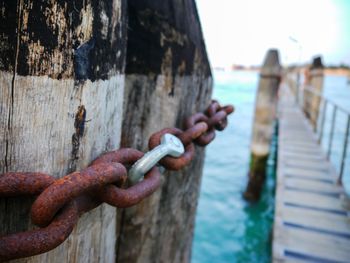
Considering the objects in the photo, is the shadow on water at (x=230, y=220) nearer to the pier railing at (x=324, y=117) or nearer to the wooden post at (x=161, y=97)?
the pier railing at (x=324, y=117)

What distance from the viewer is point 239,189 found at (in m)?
8.71

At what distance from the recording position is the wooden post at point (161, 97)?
100 cm

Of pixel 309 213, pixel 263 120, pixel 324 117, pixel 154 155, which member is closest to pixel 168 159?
pixel 154 155

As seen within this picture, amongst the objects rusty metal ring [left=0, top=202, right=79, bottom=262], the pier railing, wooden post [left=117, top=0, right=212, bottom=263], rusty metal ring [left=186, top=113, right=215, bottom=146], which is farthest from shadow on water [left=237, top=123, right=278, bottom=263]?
rusty metal ring [left=0, top=202, right=79, bottom=262]

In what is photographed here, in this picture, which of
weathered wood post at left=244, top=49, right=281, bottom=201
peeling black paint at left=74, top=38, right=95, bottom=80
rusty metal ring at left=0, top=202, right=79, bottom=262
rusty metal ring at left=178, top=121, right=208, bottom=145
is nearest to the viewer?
rusty metal ring at left=0, top=202, right=79, bottom=262

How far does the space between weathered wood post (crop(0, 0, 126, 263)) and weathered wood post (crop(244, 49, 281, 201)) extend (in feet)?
24.7

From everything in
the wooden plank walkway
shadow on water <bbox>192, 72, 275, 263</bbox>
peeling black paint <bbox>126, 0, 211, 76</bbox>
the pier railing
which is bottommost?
shadow on water <bbox>192, 72, 275, 263</bbox>

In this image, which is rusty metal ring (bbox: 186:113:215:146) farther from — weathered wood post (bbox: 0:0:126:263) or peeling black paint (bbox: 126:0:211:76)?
weathered wood post (bbox: 0:0:126:263)

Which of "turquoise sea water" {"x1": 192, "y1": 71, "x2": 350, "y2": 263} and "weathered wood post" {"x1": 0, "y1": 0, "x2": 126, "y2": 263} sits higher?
"weathered wood post" {"x1": 0, "y1": 0, "x2": 126, "y2": 263}

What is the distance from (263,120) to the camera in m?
8.15

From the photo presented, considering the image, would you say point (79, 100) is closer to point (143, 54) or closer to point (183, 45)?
point (143, 54)

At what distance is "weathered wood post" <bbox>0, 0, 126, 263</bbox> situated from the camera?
55 centimetres

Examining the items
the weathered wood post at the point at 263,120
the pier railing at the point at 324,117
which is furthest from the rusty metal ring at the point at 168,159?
the weathered wood post at the point at 263,120

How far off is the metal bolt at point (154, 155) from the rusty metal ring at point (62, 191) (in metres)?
0.17
